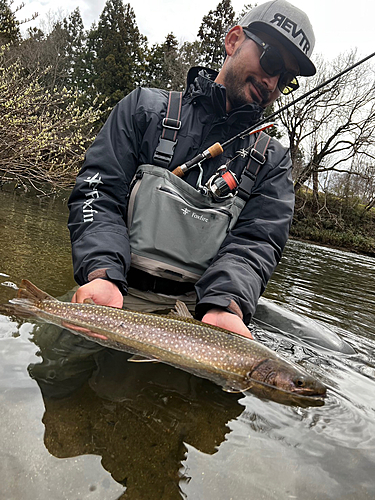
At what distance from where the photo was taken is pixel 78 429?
1979 mm

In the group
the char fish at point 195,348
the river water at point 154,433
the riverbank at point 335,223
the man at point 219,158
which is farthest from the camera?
the riverbank at point 335,223

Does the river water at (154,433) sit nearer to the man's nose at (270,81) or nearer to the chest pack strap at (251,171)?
the chest pack strap at (251,171)

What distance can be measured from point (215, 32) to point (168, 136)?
143ft

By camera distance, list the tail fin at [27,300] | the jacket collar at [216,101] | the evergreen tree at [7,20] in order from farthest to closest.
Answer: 1. the evergreen tree at [7,20]
2. the jacket collar at [216,101]
3. the tail fin at [27,300]

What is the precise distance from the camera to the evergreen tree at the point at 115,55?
128ft

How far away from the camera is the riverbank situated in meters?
26.7

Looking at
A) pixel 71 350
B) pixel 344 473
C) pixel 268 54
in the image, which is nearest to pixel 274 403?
pixel 344 473

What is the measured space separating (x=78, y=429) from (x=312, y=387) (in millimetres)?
1523

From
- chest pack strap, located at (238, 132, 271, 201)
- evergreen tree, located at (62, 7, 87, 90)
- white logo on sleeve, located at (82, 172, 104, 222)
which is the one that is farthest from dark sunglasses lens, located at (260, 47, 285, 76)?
evergreen tree, located at (62, 7, 87, 90)

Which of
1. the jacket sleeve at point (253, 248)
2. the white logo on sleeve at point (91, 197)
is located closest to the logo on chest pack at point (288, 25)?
the jacket sleeve at point (253, 248)

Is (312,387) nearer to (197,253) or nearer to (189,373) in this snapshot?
(189,373)

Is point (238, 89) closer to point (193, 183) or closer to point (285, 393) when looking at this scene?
point (193, 183)

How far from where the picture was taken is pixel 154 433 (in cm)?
207

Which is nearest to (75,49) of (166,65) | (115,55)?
(115,55)
